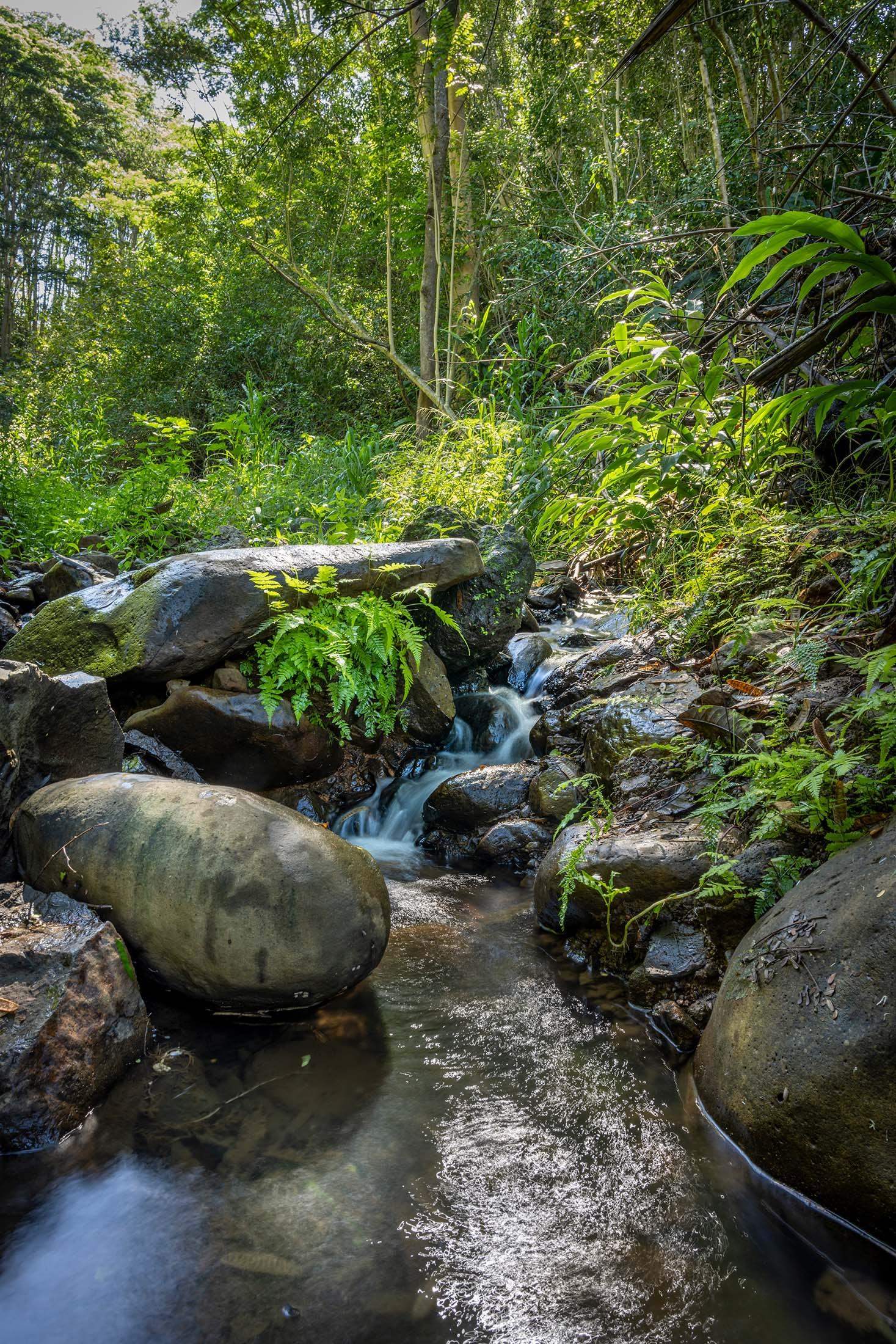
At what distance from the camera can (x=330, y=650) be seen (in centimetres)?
425

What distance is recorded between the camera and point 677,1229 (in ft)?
6.48

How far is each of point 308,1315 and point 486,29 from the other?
1646 centimetres

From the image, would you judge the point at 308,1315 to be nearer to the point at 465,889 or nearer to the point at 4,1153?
the point at 4,1153

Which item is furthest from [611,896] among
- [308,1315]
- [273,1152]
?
[308,1315]

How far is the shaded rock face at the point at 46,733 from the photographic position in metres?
2.91

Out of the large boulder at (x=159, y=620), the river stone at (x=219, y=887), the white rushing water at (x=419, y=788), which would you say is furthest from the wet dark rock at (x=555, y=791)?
the large boulder at (x=159, y=620)

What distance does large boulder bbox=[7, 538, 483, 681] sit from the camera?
13.4ft

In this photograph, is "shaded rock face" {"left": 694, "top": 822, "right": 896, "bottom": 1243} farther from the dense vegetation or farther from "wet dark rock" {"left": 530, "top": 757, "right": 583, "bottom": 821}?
"wet dark rock" {"left": 530, "top": 757, "right": 583, "bottom": 821}

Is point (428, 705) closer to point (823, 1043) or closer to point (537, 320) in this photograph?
point (823, 1043)

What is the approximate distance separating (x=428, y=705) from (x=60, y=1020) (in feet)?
10.7

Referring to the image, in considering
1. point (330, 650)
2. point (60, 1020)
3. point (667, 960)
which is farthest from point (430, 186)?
point (60, 1020)

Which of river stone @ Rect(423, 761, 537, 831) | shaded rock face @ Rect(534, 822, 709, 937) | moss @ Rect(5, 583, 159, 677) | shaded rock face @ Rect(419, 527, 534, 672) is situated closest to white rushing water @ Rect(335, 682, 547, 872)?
river stone @ Rect(423, 761, 537, 831)

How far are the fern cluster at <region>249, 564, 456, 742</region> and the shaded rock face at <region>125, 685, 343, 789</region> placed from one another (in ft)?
0.42

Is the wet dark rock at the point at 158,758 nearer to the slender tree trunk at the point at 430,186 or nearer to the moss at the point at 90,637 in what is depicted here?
the moss at the point at 90,637
